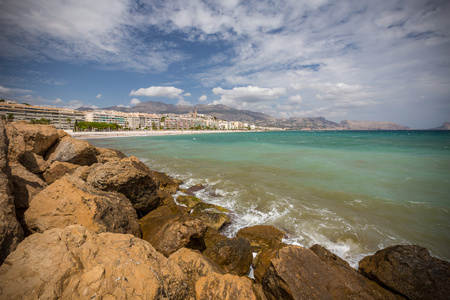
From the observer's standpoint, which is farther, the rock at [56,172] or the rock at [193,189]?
the rock at [193,189]

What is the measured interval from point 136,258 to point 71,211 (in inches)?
83.0

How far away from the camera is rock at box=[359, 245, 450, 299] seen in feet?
Answer: 12.0

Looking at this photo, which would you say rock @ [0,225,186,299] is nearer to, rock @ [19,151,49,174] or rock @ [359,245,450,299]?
rock @ [359,245,450,299]

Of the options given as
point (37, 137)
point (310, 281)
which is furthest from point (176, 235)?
point (37, 137)

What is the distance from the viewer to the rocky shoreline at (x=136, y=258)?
2016mm

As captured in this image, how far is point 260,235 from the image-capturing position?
5.97 m

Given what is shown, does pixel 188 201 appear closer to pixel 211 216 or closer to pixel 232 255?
pixel 211 216

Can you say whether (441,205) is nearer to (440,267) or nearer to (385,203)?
(385,203)

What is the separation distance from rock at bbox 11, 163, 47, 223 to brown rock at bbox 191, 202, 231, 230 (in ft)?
14.7

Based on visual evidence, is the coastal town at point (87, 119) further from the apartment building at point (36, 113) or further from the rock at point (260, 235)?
the rock at point (260, 235)

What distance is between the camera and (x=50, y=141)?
922cm

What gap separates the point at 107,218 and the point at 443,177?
71.5 feet

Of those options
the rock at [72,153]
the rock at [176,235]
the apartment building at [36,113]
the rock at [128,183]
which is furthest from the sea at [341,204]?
the apartment building at [36,113]

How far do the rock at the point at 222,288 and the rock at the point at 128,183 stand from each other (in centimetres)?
413
